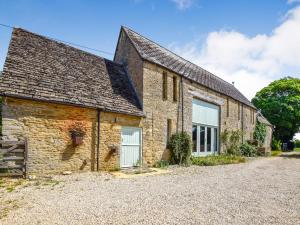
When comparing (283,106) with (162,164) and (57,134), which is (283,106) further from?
(57,134)

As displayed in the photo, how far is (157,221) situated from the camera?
17.2 ft

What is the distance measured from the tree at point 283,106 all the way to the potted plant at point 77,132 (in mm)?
36247

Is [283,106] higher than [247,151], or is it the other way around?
[283,106]

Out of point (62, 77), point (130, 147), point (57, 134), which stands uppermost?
point (62, 77)

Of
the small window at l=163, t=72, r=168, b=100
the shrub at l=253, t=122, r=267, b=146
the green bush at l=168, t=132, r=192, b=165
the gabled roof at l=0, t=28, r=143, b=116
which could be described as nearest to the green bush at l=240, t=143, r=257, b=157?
the shrub at l=253, t=122, r=267, b=146

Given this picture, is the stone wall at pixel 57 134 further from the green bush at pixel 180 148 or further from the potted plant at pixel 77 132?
the green bush at pixel 180 148

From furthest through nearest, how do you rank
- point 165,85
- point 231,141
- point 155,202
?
point 231,141
point 165,85
point 155,202

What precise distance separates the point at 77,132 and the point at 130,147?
10.8 ft

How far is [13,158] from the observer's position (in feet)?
31.3

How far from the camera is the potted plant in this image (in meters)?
11.3

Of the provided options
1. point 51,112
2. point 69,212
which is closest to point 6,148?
point 51,112

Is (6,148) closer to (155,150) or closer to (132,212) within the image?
(132,212)

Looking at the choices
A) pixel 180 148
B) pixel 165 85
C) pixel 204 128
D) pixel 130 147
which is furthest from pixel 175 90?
pixel 130 147

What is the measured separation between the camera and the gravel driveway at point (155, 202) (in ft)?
17.8
